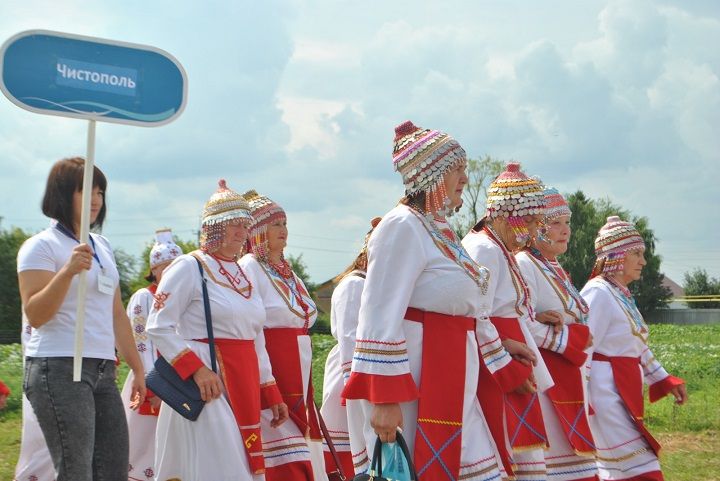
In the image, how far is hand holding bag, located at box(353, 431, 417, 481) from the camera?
428cm

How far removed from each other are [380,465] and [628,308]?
4.05m

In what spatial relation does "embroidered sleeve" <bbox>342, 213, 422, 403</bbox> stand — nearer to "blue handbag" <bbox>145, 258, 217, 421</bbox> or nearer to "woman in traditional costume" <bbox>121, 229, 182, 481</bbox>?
"blue handbag" <bbox>145, 258, 217, 421</bbox>

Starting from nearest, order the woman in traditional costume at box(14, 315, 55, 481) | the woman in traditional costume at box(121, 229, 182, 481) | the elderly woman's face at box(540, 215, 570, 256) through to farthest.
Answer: the woman in traditional costume at box(14, 315, 55, 481) → the elderly woman's face at box(540, 215, 570, 256) → the woman in traditional costume at box(121, 229, 182, 481)

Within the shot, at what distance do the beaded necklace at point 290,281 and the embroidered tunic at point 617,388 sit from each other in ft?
7.04

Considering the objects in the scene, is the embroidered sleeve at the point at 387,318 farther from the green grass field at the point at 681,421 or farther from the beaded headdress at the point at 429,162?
the green grass field at the point at 681,421

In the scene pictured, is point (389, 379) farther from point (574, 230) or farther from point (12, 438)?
point (574, 230)

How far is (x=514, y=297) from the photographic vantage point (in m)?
5.66

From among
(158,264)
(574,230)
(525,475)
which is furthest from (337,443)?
(574,230)

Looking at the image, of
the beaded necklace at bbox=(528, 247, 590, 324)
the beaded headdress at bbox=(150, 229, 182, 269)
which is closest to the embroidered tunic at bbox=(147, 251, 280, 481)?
the beaded necklace at bbox=(528, 247, 590, 324)

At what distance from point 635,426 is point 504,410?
3000 millimetres

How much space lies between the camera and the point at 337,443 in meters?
7.89

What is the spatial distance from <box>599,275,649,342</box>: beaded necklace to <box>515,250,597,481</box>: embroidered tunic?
131cm

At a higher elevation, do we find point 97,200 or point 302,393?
point 97,200

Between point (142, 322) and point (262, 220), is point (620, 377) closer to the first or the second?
point (262, 220)
